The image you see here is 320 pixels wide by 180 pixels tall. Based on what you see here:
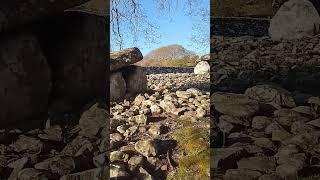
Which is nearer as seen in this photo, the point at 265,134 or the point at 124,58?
the point at 265,134

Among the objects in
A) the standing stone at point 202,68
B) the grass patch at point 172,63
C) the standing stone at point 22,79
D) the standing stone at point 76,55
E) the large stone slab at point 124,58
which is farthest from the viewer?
the grass patch at point 172,63

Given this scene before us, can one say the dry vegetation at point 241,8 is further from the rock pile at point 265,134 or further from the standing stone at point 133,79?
the standing stone at point 133,79

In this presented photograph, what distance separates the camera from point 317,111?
9.61 feet

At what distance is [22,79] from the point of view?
9.00 ft

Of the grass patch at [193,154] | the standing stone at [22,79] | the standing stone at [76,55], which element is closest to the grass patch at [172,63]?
the grass patch at [193,154]

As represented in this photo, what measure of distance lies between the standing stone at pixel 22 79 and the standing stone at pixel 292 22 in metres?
1.60

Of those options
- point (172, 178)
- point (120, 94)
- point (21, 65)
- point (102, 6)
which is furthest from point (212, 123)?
point (120, 94)

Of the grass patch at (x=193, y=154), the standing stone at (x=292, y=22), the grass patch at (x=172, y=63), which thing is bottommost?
the grass patch at (x=193, y=154)

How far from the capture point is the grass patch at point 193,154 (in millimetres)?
4609

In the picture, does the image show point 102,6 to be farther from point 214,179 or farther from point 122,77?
point 122,77

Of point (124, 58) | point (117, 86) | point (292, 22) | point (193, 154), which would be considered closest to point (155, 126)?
point (193, 154)

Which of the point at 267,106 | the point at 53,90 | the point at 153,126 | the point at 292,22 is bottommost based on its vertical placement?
the point at 153,126

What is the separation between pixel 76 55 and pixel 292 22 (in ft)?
5.02

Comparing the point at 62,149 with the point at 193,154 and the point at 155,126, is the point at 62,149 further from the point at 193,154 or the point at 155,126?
the point at 155,126
